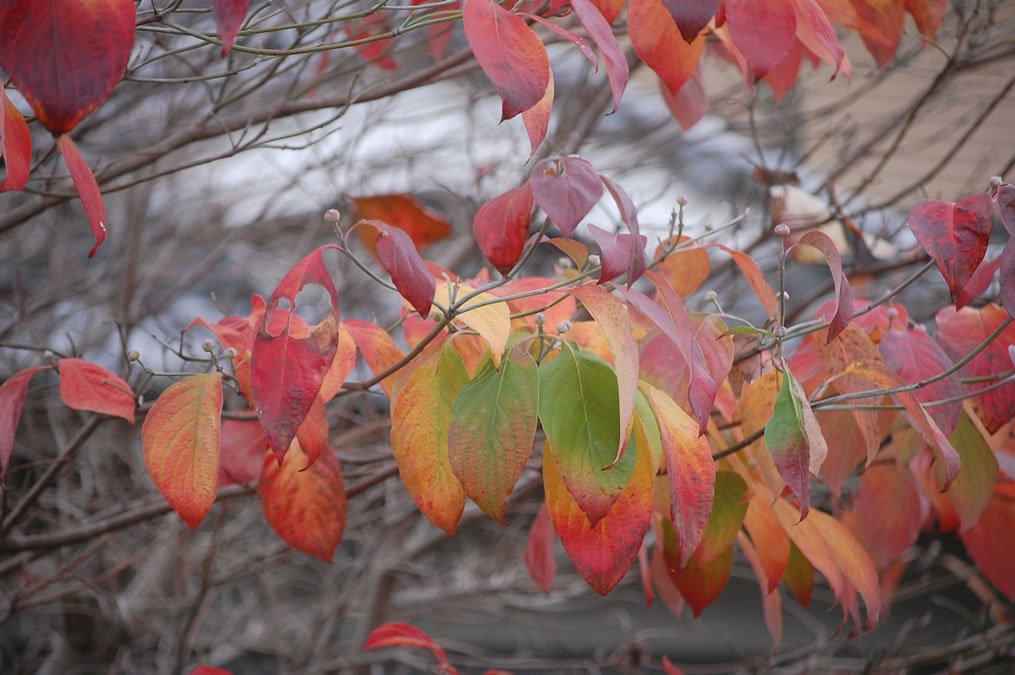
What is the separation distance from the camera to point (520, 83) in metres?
0.66

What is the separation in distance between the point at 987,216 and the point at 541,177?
0.45 meters

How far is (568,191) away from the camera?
2.31 feet

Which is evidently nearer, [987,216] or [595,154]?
[987,216]

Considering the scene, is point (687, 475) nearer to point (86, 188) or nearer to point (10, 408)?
point (86, 188)

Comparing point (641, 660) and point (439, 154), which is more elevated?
point (439, 154)

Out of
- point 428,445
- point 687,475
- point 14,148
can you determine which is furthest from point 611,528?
point 14,148

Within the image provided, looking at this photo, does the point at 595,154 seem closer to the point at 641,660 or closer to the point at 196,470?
the point at 641,660

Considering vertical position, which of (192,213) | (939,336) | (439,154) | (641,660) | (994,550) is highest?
(939,336)

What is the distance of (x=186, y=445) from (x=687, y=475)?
48cm

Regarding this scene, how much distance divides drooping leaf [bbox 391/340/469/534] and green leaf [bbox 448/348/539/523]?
7 centimetres

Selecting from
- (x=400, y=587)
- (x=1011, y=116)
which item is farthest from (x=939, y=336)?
(x=1011, y=116)

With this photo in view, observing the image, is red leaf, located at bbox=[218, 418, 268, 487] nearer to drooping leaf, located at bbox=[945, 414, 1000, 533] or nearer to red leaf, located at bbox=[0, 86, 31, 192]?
red leaf, located at bbox=[0, 86, 31, 192]

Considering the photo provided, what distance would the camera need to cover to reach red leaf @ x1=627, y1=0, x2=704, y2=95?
91cm

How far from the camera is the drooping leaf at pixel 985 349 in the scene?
0.94 meters
